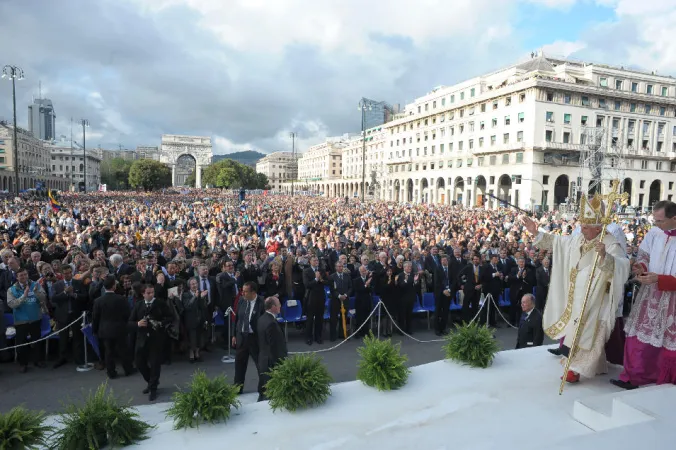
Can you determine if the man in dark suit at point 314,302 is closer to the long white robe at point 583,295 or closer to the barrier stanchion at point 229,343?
the barrier stanchion at point 229,343

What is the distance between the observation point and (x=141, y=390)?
6043mm

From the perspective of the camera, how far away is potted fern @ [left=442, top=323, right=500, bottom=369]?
4.70 m

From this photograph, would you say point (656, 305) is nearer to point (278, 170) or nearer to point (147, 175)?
point (147, 175)

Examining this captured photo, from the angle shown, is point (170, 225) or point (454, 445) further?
point (170, 225)

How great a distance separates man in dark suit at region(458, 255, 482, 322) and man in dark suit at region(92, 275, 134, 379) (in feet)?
22.0

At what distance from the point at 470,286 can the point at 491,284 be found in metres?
0.62

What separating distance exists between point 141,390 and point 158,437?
2930mm

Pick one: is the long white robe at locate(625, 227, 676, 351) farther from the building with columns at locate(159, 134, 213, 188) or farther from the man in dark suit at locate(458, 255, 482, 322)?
the building with columns at locate(159, 134, 213, 188)

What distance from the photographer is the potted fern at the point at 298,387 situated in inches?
152

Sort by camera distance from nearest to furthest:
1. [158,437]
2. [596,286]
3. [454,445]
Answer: [454,445] < [158,437] < [596,286]

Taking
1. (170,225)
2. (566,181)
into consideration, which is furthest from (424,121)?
(170,225)

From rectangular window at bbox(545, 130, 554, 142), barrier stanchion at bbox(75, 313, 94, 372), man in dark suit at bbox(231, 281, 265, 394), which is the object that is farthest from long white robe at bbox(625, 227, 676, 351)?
rectangular window at bbox(545, 130, 554, 142)

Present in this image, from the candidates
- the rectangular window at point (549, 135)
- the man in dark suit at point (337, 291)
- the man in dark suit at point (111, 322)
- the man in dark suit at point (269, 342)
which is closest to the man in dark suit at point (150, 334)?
the man in dark suit at point (111, 322)

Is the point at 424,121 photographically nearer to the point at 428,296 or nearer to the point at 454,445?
the point at 428,296
